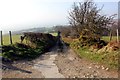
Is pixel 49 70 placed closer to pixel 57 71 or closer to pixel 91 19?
pixel 57 71

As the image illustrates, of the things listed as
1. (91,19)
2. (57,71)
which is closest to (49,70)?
(57,71)

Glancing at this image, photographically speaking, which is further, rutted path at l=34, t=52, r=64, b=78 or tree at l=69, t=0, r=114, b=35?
tree at l=69, t=0, r=114, b=35

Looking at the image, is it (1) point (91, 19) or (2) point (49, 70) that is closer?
(2) point (49, 70)

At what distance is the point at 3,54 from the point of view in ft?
45.6

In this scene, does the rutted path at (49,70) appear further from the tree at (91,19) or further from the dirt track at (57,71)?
the tree at (91,19)

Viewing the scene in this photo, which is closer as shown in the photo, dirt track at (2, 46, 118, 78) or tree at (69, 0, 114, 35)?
dirt track at (2, 46, 118, 78)

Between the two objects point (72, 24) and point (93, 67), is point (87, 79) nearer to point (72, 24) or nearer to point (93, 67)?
point (93, 67)

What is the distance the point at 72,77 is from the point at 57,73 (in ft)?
3.21

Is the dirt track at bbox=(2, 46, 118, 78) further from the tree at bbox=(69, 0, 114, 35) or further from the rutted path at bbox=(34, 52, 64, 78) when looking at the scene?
the tree at bbox=(69, 0, 114, 35)

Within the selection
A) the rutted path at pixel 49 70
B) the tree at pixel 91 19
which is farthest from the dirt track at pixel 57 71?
the tree at pixel 91 19

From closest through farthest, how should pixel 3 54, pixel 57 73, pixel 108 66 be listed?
pixel 57 73 → pixel 108 66 → pixel 3 54

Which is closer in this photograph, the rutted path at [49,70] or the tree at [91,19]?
the rutted path at [49,70]

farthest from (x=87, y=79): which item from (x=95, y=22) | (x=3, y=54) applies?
(x=95, y=22)

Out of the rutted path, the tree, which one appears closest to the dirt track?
the rutted path
